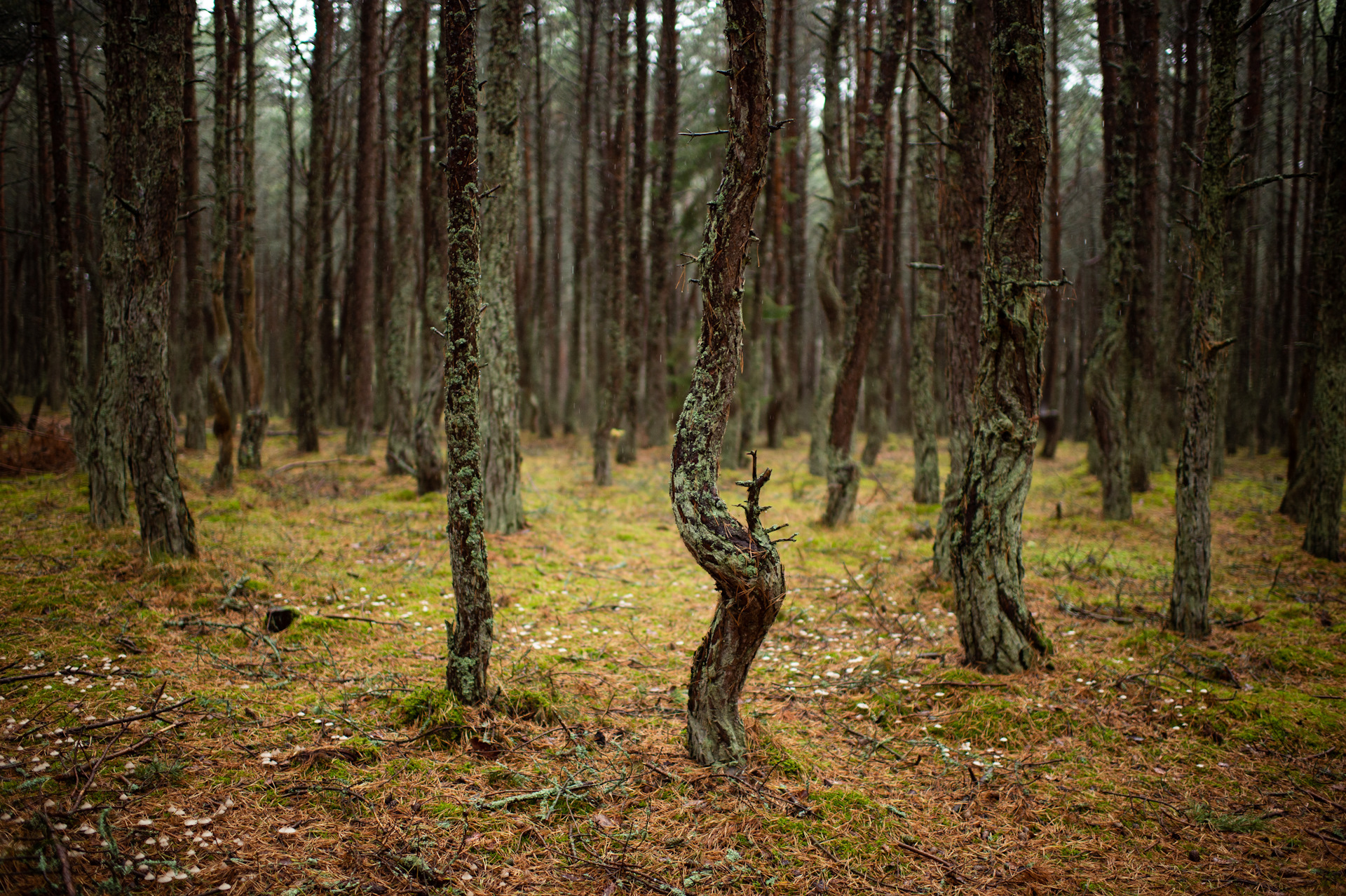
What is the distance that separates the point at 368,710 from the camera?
486 cm

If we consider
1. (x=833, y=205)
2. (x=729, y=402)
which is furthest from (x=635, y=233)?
(x=729, y=402)

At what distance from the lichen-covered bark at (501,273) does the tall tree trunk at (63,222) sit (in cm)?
570

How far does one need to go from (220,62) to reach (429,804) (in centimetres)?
1375

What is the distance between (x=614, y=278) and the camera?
17.1 metres

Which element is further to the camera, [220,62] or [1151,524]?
[220,62]

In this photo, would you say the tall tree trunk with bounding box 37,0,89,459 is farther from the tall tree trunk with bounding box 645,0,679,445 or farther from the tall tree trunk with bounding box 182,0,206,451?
the tall tree trunk with bounding box 645,0,679,445

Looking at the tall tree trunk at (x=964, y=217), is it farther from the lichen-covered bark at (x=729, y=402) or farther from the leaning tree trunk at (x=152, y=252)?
the leaning tree trunk at (x=152, y=252)

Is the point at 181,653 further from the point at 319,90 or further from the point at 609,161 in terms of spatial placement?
the point at 609,161

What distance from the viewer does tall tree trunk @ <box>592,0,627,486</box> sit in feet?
49.8

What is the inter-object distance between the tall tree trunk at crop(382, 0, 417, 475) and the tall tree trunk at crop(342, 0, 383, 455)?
0.95m

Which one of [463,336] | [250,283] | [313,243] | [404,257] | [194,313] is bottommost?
[463,336]

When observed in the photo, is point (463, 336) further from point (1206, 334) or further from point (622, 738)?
point (1206, 334)

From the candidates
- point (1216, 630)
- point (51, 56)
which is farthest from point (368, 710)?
point (51, 56)

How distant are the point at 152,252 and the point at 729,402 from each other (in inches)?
246
